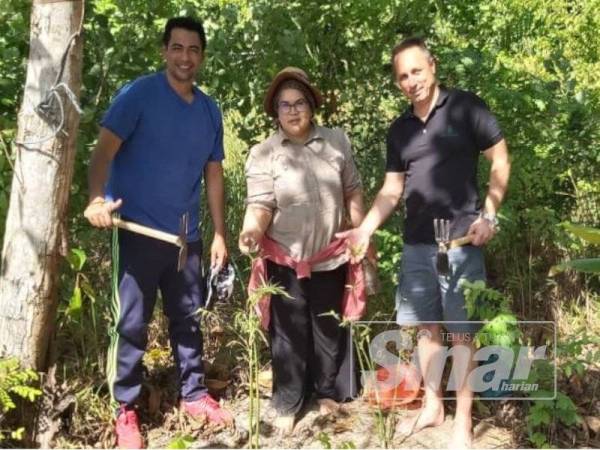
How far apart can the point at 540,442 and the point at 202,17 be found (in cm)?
285

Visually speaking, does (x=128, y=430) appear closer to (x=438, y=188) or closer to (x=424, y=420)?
(x=424, y=420)

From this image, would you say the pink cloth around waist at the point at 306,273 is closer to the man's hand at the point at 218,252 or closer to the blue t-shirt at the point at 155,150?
the man's hand at the point at 218,252

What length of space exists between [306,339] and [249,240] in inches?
23.8

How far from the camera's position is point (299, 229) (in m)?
3.50

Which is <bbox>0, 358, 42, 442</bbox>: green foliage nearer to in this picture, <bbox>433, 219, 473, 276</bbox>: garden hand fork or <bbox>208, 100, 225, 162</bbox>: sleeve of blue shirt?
<bbox>208, 100, 225, 162</bbox>: sleeve of blue shirt

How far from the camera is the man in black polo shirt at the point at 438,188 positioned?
324 centimetres

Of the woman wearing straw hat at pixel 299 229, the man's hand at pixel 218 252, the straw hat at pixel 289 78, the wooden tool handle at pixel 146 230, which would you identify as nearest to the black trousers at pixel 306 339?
the woman wearing straw hat at pixel 299 229

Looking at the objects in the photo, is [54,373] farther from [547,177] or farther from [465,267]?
[547,177]

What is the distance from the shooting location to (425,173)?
10.9ft

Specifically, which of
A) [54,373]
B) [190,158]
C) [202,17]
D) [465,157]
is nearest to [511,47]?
[202,17]

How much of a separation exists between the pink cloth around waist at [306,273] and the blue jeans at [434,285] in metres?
0.20

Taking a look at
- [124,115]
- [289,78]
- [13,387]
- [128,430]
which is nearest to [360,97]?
[289,78]

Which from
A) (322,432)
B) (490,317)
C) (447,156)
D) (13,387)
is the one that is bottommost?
(322,432)
